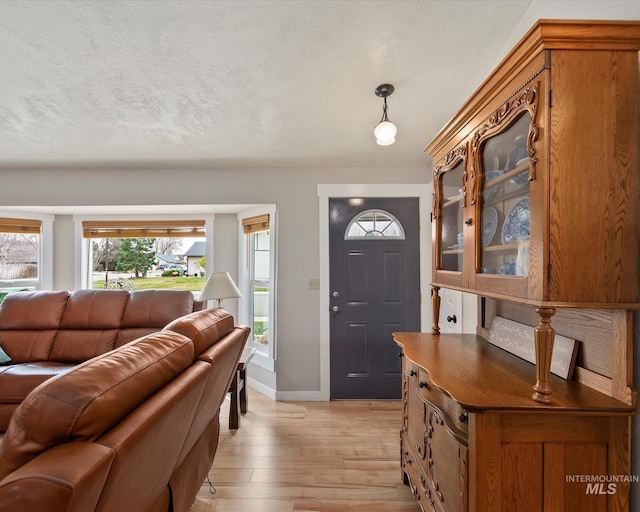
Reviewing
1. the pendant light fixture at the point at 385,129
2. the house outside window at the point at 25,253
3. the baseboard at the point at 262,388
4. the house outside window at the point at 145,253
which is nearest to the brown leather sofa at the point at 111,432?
the pendant light fixture at the point at 385,129

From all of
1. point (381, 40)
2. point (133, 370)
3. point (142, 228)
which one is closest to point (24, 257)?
point (142, 228)

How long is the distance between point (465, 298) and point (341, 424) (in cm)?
143

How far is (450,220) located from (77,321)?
3.21 m

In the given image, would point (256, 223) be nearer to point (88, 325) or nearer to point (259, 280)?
point (259, 280)

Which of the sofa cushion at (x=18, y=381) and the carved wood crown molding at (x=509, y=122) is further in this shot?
the sofa cushion at (x=18, y=381)

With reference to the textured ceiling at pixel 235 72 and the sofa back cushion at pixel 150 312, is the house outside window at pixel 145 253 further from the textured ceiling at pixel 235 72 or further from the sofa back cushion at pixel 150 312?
the textured ceiling at pixel 235 72

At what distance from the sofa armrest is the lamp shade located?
86.9 inches

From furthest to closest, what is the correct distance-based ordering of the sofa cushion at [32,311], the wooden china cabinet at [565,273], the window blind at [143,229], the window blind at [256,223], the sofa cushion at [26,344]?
1. the window blind at [143,229]
2. the window blind at [256,223]
3. the sofa cushion at [32,311]
4. the sofa cushion at [26,344]
5. the wooden china cabinet at [565,273]

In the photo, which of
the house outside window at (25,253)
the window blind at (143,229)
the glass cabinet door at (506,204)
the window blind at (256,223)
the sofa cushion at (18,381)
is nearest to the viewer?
the glass cabinet door at (506,204)

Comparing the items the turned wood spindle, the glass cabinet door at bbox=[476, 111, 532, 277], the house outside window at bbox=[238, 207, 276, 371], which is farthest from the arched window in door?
the turned wood spindle

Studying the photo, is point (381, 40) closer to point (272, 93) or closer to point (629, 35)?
point (272, 93)

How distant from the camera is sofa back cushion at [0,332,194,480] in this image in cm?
77

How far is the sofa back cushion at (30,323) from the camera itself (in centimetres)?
274

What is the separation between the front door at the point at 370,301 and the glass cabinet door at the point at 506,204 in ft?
5.98
